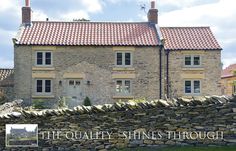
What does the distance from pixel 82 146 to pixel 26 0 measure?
1022 inches

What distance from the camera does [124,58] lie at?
3450 cm

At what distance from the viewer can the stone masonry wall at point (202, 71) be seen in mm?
35031

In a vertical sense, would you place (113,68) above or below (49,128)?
above

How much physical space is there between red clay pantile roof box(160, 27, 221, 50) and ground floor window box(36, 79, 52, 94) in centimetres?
1005

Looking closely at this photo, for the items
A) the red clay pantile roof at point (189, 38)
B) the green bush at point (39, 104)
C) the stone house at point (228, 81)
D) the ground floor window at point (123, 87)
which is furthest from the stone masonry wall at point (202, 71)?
the stone house at point (228, 81)

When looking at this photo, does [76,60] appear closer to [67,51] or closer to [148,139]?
[67,51]

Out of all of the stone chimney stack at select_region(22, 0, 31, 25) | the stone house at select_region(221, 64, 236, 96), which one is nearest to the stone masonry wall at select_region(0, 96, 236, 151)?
the stone chimney stack at select_region(22, 0, 31, 25)

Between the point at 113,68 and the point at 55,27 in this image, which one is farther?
the point at 55,27

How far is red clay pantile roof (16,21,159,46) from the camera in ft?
113

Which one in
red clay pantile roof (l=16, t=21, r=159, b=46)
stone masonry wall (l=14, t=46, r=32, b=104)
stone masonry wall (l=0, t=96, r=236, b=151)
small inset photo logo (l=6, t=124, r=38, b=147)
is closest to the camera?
stone masonry wall (l=0, t=96, r=236, b=151)

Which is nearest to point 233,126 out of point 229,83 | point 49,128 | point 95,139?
point 95,139

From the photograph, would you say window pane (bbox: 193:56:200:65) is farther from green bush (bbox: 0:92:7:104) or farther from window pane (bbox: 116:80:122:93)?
green bush (bbox: 0:92:7:104)

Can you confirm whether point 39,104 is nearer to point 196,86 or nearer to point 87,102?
point 87,102

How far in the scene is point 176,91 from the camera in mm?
35062
